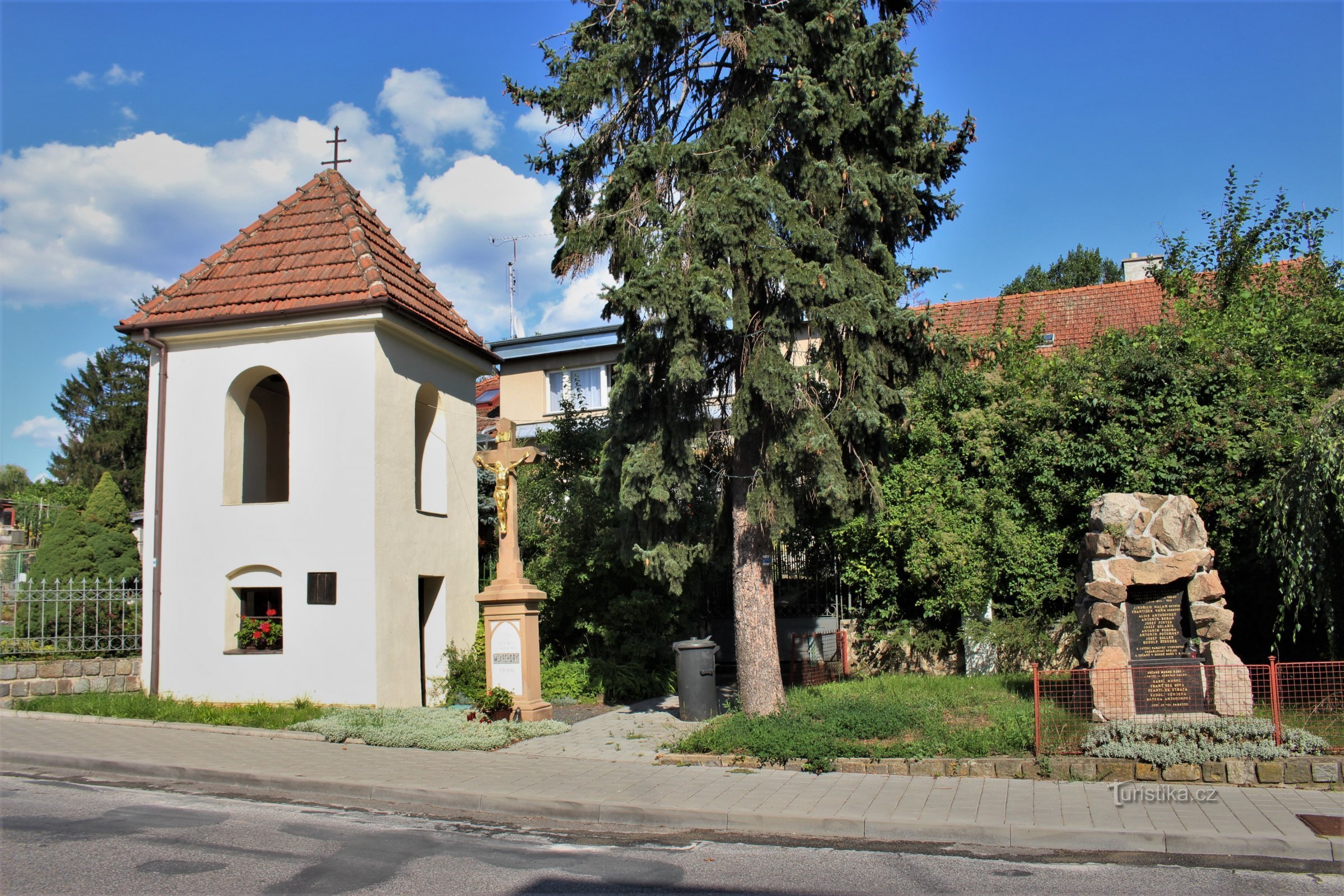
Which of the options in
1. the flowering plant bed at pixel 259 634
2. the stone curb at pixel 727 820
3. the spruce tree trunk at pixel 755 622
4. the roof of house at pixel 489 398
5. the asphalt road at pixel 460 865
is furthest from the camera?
the roof of house at pixel 489 398

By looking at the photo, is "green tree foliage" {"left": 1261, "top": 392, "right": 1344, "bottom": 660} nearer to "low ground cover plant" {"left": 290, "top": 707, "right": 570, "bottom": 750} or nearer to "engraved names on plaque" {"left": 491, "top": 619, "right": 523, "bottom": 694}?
"low ground cover plant" {"left": 290, "top": 707, "right": 570, "bottom": 750}

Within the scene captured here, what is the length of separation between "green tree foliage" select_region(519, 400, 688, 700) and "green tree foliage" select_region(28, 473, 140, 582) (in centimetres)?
678

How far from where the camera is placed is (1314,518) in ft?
33.0

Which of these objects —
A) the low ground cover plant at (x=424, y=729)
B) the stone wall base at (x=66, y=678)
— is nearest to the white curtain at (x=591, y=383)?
the stone wall base at (x=66, y=678)

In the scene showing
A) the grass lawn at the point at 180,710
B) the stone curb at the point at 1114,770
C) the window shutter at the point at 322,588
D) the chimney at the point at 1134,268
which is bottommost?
the stone curb at the point at 1114,770

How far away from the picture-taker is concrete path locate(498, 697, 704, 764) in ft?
33.9

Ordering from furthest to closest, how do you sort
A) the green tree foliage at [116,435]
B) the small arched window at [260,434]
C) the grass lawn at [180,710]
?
the green tree foliage at [116,435]
the small arched window at [260,434]
the grass lawn at [180,710]

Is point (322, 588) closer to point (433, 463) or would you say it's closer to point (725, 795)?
point (433, 463)

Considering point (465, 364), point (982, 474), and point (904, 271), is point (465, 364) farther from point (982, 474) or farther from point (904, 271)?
point (982, 474)

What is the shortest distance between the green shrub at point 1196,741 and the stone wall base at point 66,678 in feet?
42.2

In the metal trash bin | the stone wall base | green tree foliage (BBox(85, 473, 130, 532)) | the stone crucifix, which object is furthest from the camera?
green tree foliage (BBox(85, 473, 130, 532))

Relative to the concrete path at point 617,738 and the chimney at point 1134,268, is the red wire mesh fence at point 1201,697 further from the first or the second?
the chimney at point 1134,268

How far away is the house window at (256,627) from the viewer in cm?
1315

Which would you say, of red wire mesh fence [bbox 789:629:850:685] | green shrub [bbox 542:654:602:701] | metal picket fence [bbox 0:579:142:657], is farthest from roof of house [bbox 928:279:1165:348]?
metal picket fence [bbox 0:579:142:657]
